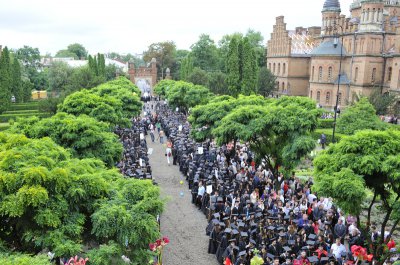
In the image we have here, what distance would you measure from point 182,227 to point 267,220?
389 centimetres

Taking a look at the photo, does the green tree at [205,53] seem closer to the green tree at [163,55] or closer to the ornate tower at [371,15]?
the green tree at [163,55]

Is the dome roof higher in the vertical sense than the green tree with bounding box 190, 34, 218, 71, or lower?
higher

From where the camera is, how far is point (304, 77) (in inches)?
2411

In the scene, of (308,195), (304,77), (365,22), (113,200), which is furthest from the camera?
(304,77)

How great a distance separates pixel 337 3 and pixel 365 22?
480 inches

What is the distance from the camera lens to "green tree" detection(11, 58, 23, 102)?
5210cm

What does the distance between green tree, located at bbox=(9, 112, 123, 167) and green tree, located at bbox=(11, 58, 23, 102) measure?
41.2 meters

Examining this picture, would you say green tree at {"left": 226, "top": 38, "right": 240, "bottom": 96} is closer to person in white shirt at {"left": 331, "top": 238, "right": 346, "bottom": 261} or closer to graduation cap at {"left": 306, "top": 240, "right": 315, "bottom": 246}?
graduation cap at {"left": 306, "top": 240, "right": 315, "bottom": 246}

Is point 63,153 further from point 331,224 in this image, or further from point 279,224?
point 331,224

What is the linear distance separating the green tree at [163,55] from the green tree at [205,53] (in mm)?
7196

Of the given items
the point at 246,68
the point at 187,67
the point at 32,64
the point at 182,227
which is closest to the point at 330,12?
the point at 246,68

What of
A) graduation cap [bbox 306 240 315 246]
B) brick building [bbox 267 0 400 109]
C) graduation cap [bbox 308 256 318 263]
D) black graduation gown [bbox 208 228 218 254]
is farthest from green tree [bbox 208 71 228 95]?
graduation cap [bbox 308 256 318 263]

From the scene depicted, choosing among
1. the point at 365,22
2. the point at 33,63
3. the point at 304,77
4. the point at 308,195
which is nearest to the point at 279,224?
the point at 308,195

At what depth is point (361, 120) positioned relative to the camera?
96.9 feet
